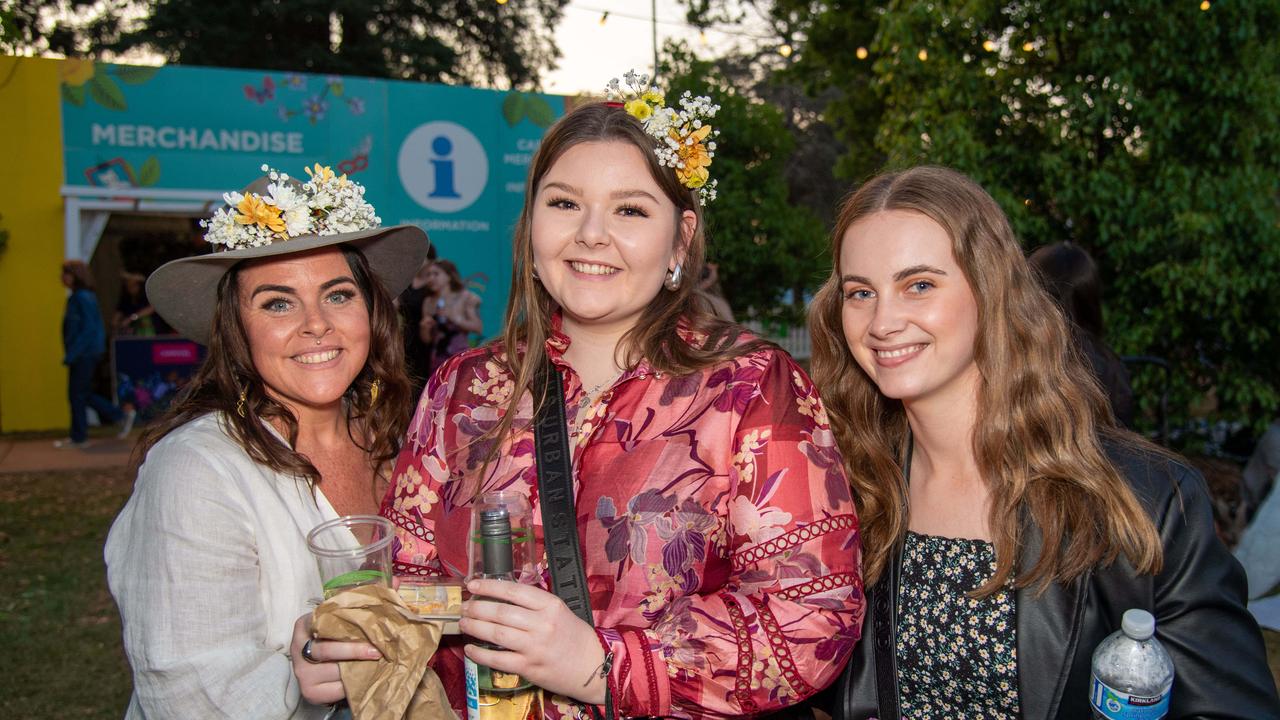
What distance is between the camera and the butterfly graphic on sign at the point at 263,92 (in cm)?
1090

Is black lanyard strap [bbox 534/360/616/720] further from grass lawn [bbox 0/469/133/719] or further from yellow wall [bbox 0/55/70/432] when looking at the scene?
yellow wall [bbox 0/55/70/432]

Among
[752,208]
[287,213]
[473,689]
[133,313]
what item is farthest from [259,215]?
[752,208]

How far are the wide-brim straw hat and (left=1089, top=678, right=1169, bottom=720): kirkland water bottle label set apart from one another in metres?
1.90

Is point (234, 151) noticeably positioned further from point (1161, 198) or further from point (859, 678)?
point (859, 678)

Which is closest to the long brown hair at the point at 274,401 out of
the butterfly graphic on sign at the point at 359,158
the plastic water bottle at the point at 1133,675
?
the plastic water bottle at the point at 1133,675

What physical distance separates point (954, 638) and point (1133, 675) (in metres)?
0.37

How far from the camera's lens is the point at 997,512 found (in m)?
2.01

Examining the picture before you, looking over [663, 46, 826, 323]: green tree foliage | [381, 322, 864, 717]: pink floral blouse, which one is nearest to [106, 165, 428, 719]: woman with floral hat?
[381, 322, 864, 717]: pink floral blouse

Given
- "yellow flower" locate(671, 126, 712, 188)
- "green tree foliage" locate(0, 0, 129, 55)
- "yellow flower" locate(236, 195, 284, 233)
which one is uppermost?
"green tree foliage" locate(0, 0, 129, 55)

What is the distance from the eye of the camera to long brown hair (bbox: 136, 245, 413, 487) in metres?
2.11

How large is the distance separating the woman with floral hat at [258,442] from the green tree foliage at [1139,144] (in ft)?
14.6

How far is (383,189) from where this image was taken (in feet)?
37.1

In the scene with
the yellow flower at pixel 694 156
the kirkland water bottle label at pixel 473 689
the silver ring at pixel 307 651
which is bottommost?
the kirkland water bottle label at pixel 473 689

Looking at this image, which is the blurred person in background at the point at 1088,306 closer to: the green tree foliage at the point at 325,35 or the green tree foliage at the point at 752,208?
the green tree foliage at the point at 752,208
